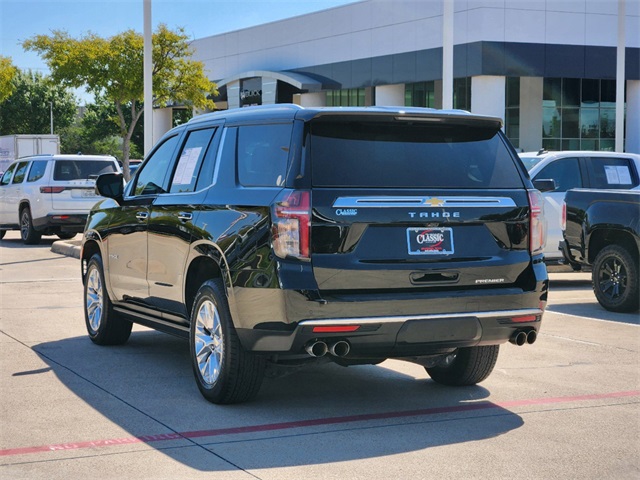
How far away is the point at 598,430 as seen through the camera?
6.54m

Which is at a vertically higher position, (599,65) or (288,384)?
(599,65)

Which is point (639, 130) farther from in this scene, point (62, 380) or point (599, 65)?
point (62, 380)

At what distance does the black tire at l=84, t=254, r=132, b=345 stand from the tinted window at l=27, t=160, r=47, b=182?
44.7ft

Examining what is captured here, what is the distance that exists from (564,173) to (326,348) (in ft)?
33.4

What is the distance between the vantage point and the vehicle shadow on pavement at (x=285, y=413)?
598 centimetres

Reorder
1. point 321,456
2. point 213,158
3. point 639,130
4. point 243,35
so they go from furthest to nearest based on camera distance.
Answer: point 243,35 < point 639,130 < point 213,158 < point 321,456

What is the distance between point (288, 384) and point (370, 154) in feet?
6.89

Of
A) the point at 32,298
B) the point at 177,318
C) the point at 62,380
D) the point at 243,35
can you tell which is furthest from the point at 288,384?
the point at 243,35

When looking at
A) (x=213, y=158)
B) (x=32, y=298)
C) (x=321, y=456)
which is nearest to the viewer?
(x=321, y=456)

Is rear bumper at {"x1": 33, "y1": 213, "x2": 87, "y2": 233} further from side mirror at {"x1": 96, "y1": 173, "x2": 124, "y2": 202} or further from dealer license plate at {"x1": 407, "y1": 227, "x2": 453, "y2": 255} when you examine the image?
dealer license plate at {"x1": 407, "y1": 227, "x2": 453, "y2": 255}

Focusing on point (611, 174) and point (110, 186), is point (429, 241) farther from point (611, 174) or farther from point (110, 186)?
point (611, 174)

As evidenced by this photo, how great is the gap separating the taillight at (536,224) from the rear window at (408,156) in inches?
5.5

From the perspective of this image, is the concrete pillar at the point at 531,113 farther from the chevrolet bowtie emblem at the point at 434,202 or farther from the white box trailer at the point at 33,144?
the chevrolet bowtie emblem at the point at 434,202

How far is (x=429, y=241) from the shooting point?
6598mm
